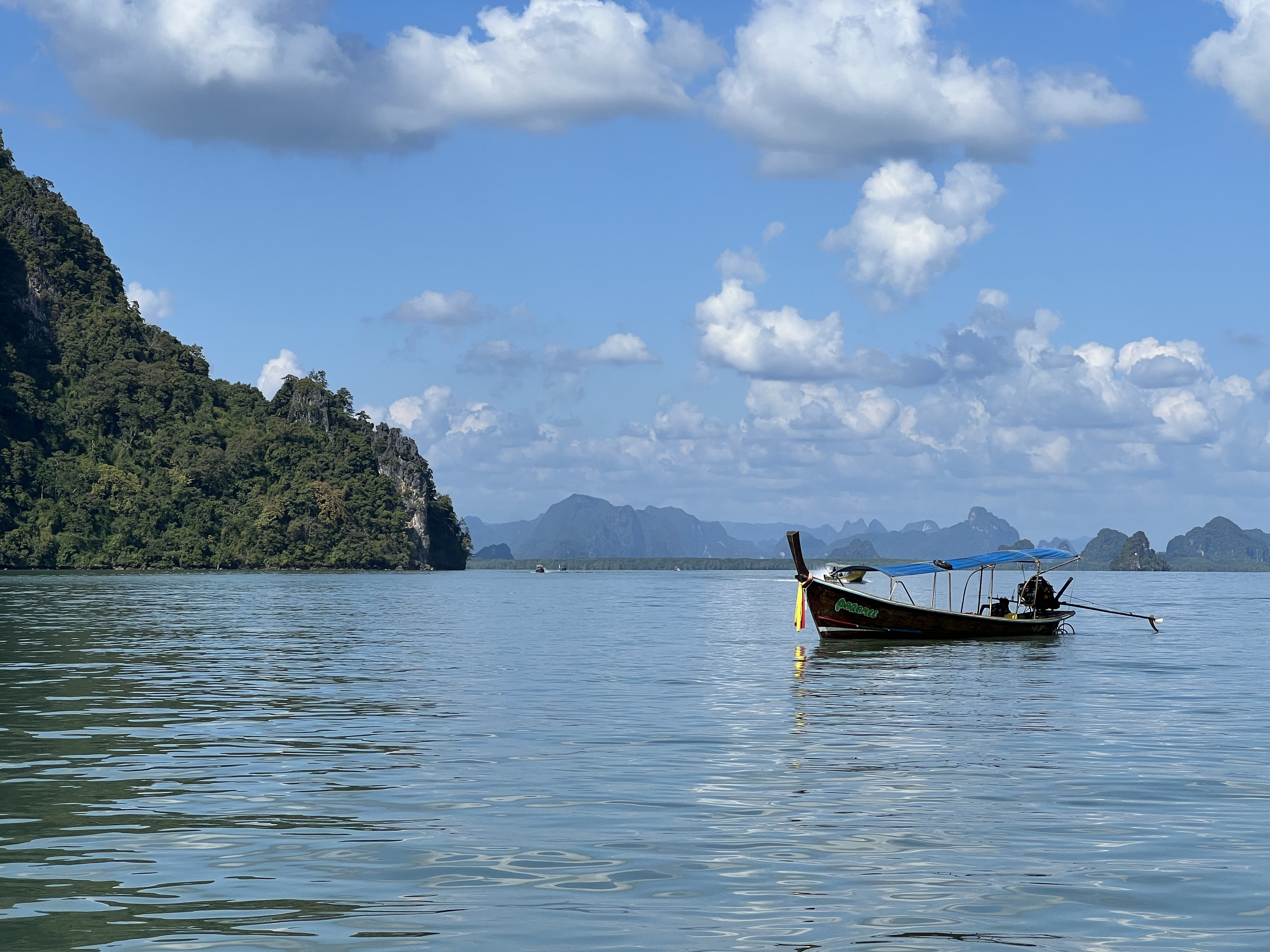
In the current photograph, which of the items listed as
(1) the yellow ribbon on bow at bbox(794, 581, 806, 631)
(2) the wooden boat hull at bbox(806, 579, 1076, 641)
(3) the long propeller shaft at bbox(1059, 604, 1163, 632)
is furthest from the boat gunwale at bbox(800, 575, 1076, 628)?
(3) the long propeller shaft at bbox(1059, 604, 1163, 632)

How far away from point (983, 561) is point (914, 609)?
480 cm

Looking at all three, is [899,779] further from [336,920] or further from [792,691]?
[792,691]

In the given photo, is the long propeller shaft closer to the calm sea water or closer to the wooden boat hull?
the wooden boat hull

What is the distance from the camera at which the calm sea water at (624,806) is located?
36.9 ft

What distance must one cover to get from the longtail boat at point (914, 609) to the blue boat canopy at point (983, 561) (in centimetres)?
7

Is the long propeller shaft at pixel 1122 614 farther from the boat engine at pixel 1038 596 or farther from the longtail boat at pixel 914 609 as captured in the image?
the longtail boat at pixel 914 609

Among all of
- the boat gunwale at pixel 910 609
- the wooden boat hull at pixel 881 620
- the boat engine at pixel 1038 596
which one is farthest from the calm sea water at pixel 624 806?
the boat engine at pixel 1038 596

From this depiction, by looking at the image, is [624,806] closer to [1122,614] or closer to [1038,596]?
[1038,596]

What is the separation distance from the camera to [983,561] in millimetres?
54938

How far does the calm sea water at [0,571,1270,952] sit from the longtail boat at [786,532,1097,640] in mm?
10769

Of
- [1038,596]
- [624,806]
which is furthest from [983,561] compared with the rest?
[624,806]

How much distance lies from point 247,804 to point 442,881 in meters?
4.93

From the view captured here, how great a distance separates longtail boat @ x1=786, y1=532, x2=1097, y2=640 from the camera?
5125 cm

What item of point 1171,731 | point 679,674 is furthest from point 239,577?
point 1171,731
